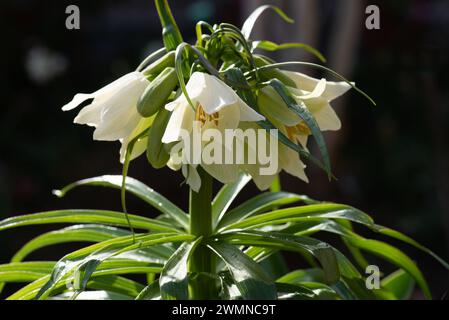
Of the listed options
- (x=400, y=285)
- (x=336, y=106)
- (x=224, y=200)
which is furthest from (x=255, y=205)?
(x=336, y=106)

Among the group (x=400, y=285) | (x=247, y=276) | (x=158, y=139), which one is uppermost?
(x=158, y=139)

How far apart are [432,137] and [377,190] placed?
293 mm

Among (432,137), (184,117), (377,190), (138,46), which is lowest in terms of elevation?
(377,190)

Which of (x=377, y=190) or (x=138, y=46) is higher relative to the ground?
(x=138, y=46)

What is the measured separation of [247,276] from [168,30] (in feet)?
0.71

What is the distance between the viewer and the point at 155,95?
573mm

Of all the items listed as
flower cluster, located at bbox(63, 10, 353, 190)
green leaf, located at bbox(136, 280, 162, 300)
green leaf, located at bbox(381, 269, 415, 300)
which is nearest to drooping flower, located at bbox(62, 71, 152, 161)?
flower cluster, located at bbox(63, 10, 353, 190)

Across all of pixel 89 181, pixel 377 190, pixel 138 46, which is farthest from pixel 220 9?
pixel 89 181

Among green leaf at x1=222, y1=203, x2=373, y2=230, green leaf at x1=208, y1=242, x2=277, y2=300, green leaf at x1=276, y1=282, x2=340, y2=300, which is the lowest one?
green leaf at x1=276, y1=282, x2=340, y2=300

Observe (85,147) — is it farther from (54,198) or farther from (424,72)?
(424,72)

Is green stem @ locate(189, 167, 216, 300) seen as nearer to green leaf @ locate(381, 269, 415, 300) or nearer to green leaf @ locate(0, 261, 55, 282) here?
green leaf @ locate(0, 261, 55, 282)

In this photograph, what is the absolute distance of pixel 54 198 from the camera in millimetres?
2877

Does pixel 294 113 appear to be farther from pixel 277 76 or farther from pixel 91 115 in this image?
pixel 91 115

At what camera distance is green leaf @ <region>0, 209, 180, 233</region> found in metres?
0.67
